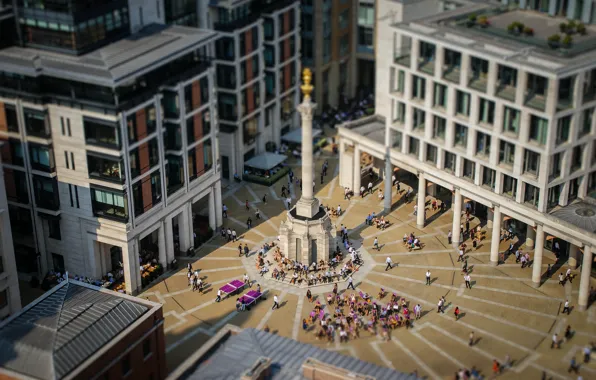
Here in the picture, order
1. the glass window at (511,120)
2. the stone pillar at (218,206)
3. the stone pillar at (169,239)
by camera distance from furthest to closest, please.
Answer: the stone pillar at (218,206)
the stone pillar at (169,239)
the glass window at (511,120)

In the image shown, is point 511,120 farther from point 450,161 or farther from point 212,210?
point 212,210

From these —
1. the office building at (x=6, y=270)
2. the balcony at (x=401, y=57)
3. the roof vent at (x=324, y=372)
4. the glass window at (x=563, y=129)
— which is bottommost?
the office building at (x=6, y=270)

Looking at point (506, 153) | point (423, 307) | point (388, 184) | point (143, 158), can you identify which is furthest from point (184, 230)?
point (506, 153)

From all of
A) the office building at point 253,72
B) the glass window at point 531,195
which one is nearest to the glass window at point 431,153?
the glass window at point 531,195

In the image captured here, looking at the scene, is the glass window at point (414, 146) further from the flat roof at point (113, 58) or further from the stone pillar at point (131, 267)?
the stone pillar at point (131, 267)

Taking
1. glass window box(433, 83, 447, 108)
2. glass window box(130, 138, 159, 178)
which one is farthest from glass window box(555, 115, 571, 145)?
glass window box(130, 138, 159, 178)

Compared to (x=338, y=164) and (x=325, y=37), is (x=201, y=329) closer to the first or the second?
(x=338, y=164)

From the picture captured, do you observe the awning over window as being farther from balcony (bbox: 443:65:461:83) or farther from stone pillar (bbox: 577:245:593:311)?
stone pillar (bbox: 577:245:593:311)
